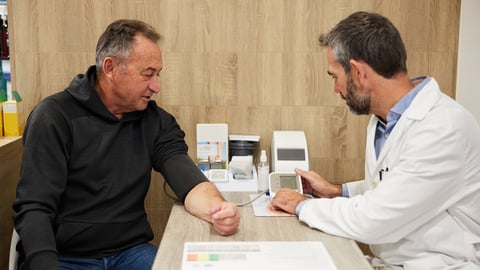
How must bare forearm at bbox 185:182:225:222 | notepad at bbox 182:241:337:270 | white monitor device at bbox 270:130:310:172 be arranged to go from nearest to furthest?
1. notepad at bbox 182:241:337:270
2. bare forearm at bbox 185:182:225:222
3. white monitor device at bbox 270:130:310:172

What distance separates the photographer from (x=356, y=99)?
1.72 m

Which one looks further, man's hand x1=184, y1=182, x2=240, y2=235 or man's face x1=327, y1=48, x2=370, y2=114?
man's face x1=327, y1=48, x2=370, y2=114

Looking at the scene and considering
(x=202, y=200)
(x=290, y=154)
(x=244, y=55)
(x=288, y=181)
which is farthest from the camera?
(x=244, y=55)

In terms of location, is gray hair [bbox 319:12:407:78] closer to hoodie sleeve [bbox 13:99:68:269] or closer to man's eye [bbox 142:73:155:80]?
man's eye [bbox 142:73:155:80]

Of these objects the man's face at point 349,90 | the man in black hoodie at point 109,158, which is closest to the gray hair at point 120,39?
the man in black hoodie at point 109,158

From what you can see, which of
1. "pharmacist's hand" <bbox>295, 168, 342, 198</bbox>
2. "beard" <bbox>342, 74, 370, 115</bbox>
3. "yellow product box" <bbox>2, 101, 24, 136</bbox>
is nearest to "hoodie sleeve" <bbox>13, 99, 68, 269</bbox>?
"yellow product box" <bbox>2, 101, 24, 136</bbox>

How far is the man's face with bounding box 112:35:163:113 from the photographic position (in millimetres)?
1890

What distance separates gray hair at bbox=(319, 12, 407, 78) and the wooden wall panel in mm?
869

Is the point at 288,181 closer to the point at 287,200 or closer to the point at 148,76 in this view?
the point at 287,200

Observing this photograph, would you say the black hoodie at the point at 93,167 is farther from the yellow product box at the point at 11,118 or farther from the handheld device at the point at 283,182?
the yellow product box at the point at 11,118

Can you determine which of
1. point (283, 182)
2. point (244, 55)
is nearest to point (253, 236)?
point (283, 182)

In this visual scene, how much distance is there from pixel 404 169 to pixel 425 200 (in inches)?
4.2

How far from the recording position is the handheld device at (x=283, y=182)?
1942mm

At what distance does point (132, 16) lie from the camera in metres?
2.50
